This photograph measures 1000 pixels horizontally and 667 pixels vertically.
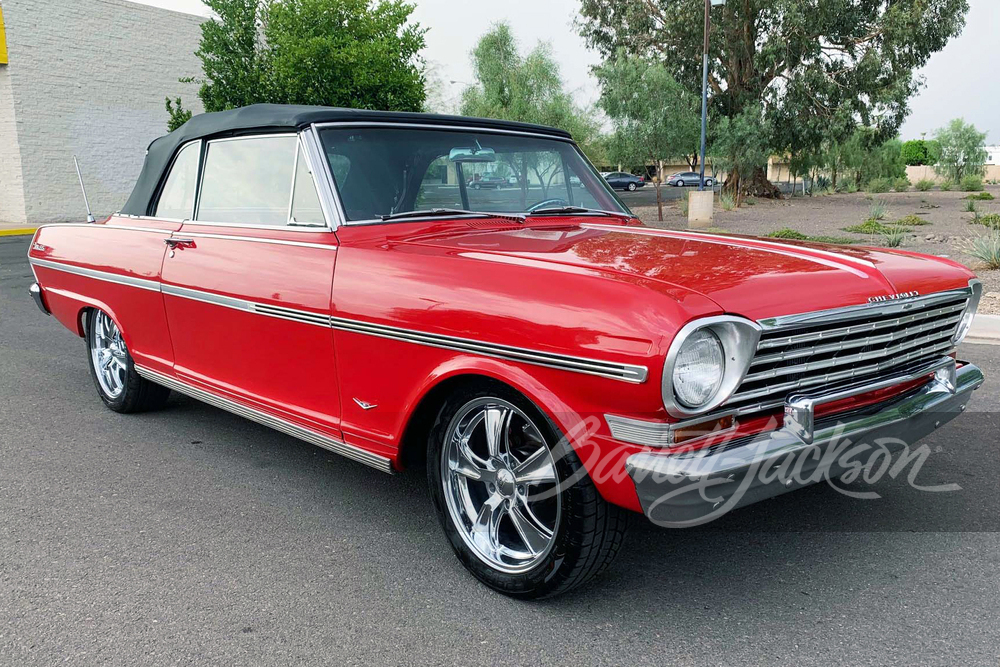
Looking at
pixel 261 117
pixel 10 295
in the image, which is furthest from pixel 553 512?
pixel 10 295

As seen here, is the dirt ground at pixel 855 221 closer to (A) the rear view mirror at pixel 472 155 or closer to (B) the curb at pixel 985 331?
(B) the curb at pixel 985 331

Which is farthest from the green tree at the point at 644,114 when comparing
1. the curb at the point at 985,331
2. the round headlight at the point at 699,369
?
the round headlight at the point at 699,369

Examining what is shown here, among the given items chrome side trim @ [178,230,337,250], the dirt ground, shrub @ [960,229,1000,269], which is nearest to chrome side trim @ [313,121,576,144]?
chrome side trim @ [178,230,337,250]

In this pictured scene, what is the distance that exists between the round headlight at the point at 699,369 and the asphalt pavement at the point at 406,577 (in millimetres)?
763

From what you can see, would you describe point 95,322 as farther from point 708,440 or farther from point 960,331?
point 960,331

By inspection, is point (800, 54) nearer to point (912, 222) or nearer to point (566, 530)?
point (912, 222)

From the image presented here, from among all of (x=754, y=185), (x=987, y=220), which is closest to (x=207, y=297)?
(x=987, y=220)

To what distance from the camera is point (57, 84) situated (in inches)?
885

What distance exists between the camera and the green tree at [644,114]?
24.2m

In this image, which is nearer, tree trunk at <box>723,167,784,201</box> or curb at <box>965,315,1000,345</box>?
curb at <box>965,315,1000,345</box>

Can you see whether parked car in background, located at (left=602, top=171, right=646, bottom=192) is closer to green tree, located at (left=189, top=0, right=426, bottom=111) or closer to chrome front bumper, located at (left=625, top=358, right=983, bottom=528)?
green tree, located at (left=189, top=0, right=426, bottom=111)

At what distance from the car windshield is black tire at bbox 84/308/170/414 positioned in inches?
77.7

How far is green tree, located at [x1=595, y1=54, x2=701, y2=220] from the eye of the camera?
24.2 m

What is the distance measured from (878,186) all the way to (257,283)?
133 ft
